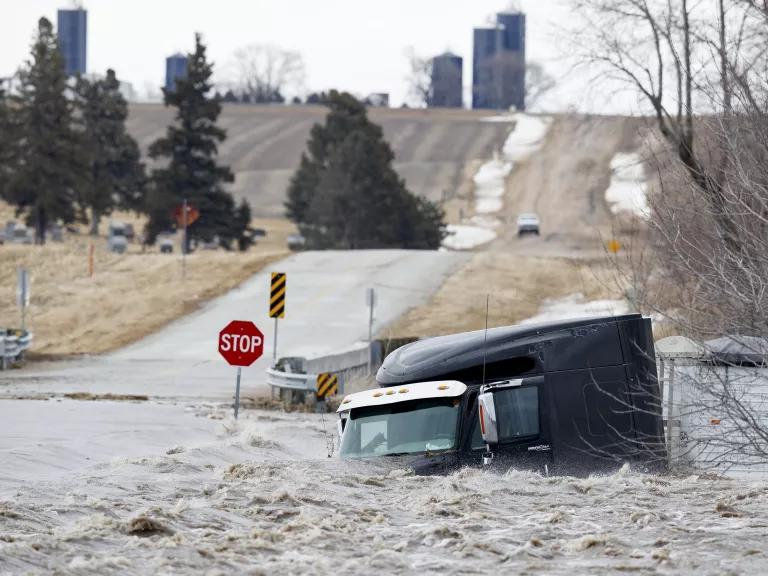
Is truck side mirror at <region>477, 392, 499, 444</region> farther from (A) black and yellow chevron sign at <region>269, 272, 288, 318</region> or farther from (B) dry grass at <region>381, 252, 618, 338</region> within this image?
(B) dry grass at <region>381, 252, 618, 338</region>

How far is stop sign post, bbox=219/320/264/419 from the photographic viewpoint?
Answer: 24.5 metres

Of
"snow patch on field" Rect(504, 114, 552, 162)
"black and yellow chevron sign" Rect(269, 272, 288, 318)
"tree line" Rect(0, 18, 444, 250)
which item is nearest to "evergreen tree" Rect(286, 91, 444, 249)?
"tree line" Rect(0, 18, 444, 250)

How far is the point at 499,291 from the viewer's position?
55.2 metres

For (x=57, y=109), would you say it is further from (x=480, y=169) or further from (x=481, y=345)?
(x=481, y=345)

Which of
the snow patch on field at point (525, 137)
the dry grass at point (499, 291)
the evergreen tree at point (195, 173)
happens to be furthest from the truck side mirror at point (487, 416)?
the snow patch on field at point (525, 137)

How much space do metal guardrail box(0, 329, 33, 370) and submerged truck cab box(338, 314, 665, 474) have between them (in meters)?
24.2

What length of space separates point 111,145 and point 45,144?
1267cm

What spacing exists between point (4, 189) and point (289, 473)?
2655 inches

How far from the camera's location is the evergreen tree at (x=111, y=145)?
8731 centimetres

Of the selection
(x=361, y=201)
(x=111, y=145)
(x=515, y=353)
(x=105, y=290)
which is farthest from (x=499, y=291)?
(x=111, y=145)

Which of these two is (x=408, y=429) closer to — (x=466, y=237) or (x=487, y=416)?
(x=487, y=416)

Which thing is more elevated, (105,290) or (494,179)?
(494,179)

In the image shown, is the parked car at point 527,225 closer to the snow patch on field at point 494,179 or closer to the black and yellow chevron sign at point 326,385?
the snow patch on field at point 494,179

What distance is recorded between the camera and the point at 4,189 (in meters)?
78.4
